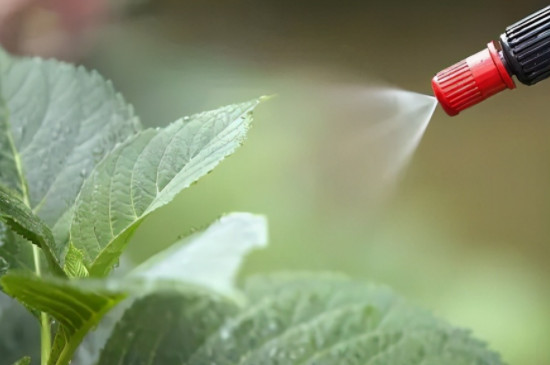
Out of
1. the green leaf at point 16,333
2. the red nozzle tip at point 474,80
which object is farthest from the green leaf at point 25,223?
the red nozzle tip at point 474,80

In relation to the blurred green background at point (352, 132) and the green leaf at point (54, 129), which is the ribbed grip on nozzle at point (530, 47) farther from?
the blurred green background at point (352, 132)

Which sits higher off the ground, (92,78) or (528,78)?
(528,78)

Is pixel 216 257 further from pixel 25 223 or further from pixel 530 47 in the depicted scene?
pixel 530 47

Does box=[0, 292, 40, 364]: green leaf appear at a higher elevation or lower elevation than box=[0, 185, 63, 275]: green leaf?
lower

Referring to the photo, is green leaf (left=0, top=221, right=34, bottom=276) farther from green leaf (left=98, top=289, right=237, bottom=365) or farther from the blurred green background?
the blurred green background

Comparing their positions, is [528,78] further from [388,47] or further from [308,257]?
[388,47]

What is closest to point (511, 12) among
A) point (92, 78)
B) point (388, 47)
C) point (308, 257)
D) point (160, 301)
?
point (388, 47)

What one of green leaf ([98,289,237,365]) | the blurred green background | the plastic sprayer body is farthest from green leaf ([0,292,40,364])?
the blurred green background
